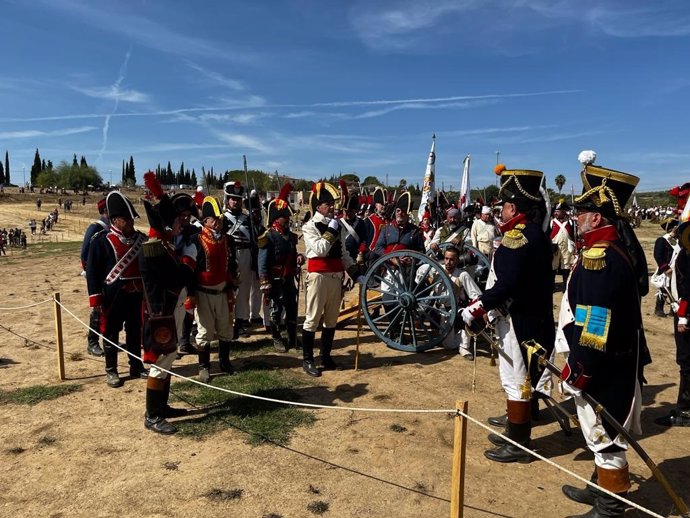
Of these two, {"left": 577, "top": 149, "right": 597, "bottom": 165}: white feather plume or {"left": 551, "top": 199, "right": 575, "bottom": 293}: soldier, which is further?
{"left": 551, "top": 199, "right": 575, "bottom": 293}: soldier

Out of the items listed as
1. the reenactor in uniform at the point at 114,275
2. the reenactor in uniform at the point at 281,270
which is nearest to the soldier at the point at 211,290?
the reenactor in uniform at the point at 114,275

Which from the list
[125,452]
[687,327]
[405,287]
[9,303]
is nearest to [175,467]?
[125,452]

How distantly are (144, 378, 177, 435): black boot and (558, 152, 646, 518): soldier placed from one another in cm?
334

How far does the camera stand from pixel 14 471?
12.3 feet

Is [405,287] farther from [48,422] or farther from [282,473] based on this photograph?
[48,422]

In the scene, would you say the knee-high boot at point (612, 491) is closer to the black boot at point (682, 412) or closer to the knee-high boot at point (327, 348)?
→ the black boot at point (682, 412)

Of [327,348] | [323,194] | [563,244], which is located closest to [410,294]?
[327,348]

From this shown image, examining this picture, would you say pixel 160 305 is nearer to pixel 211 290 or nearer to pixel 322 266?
pixel 211 290

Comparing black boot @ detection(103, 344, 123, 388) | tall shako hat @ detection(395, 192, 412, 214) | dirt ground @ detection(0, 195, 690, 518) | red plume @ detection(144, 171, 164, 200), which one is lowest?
dirt ground @ detection(0, 195, 690, 518)

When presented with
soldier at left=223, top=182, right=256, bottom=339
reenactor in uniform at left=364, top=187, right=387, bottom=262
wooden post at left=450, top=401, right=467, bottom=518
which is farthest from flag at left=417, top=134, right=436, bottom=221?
wooden post at left=450, top=401, right=467, bottom=518

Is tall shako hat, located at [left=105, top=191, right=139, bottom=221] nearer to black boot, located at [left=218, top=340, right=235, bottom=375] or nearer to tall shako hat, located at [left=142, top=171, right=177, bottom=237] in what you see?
tall shako hat, located at [left=142, top=171, right=177, bottom=237]

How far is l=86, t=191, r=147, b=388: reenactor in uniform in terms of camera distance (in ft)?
17.5

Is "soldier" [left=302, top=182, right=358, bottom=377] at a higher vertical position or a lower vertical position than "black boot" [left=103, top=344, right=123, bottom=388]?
higher

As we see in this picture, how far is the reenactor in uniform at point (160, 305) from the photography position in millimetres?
4270
